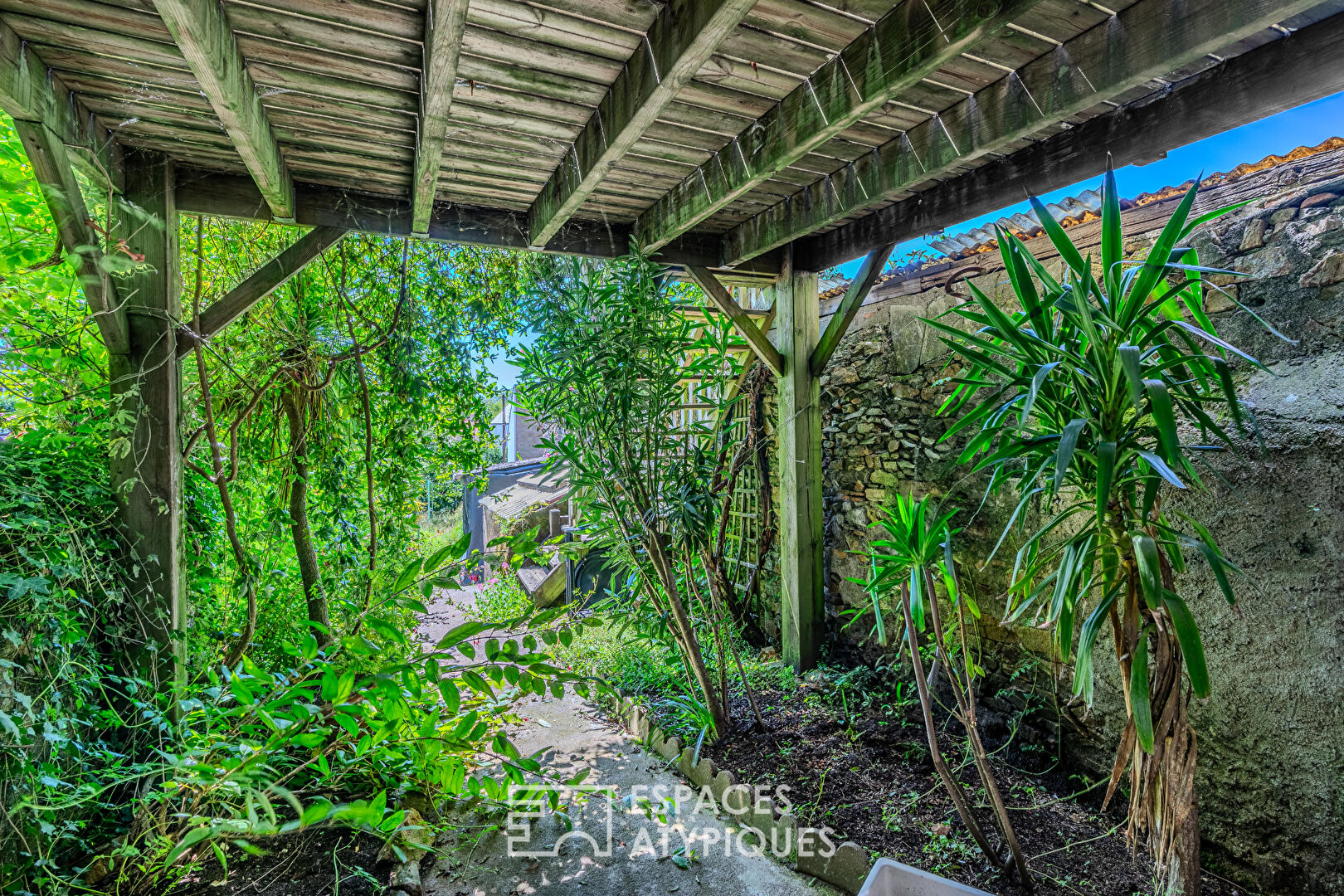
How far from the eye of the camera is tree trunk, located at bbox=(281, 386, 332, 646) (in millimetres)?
2904

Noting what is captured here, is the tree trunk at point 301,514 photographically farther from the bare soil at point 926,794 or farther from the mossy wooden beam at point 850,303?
the mossy wooden beam at point 850,303

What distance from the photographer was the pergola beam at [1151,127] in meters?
1.60

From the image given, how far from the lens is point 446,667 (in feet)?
3.62

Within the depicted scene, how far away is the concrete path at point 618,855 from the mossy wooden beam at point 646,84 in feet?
7.79

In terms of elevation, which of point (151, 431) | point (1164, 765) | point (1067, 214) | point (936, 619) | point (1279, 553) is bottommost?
point (1164, 765)

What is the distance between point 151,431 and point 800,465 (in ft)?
9.30

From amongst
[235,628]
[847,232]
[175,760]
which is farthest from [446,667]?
[847,232]

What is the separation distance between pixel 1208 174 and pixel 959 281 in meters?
0.98

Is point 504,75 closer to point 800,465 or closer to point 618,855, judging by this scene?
point 800,465

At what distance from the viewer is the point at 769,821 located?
Result: 7.61ft

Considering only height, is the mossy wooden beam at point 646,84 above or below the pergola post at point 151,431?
above

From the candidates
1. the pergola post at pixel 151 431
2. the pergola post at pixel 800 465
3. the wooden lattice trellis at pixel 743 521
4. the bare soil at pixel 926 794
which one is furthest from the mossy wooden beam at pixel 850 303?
the pergola post at pixel 151 431

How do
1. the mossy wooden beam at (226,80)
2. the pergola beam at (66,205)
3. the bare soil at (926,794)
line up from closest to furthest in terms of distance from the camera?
1. the mossy wooden beam at (226,80)
2. the pergola beam at (66,205)
3. the bare soil at (926,794)

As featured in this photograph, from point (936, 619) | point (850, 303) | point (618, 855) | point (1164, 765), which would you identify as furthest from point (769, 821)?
point (850, 303)
